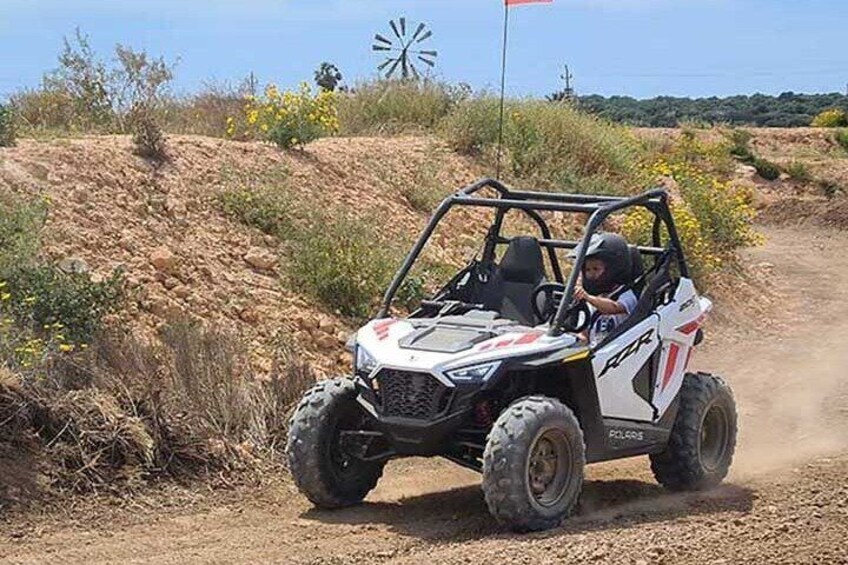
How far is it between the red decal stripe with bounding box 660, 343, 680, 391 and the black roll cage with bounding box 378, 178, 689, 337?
0.57m

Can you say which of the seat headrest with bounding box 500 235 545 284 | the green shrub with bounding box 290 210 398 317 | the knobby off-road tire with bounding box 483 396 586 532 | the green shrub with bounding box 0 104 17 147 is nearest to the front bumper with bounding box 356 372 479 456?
the knobby off-road tire with bounding box 483 396 586 532

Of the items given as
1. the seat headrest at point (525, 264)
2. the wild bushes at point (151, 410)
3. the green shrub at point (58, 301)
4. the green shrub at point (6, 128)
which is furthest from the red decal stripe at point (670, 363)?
the green shrub at point (6, 128)

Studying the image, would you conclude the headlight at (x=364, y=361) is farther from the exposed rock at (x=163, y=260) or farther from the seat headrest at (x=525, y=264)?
the exposed rock at (x=163, y=260)

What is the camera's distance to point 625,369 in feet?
29.6

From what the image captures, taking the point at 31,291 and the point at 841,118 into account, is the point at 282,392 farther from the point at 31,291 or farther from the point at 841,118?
the point at 841,118

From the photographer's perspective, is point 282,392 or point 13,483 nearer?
point 13,483

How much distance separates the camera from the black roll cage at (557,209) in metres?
8.74

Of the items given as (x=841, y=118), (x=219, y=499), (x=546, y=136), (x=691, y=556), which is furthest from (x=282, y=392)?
(x=841, y=118)

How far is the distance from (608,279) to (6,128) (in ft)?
21.9

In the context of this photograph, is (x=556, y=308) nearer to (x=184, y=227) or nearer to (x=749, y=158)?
(x=184, y=227)

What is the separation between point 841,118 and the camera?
168 feet

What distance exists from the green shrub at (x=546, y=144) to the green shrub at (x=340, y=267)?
20.3ft

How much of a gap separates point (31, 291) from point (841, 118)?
149 ft

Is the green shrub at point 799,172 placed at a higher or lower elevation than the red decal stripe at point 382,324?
higher
